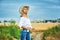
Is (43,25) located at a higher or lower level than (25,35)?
higher

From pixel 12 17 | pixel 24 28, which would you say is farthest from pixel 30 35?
pixel 12 17

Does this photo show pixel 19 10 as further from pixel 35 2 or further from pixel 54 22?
pixel 54 22

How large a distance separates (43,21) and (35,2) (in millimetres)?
286

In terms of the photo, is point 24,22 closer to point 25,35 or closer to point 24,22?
point 24,22

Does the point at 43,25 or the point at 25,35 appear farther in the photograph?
the point at 43,25

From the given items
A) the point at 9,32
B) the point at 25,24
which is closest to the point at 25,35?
the point at 25,24

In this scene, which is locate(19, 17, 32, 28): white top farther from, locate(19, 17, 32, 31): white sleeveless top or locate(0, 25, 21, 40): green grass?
locate(0, 25, 21, 40): green grass

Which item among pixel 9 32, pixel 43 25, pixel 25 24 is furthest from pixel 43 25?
pixel 9 32

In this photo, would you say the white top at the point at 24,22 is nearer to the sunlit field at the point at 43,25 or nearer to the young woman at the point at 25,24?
the young woman at the point at 25,24

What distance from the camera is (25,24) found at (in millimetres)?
3135

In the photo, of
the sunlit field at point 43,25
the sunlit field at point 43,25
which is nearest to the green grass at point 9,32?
the sunlit field at point 43,25

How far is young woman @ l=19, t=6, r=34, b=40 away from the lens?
3.14 meters

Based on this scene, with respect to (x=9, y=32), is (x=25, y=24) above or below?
above

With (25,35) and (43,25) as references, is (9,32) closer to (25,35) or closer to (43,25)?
(25,35)
